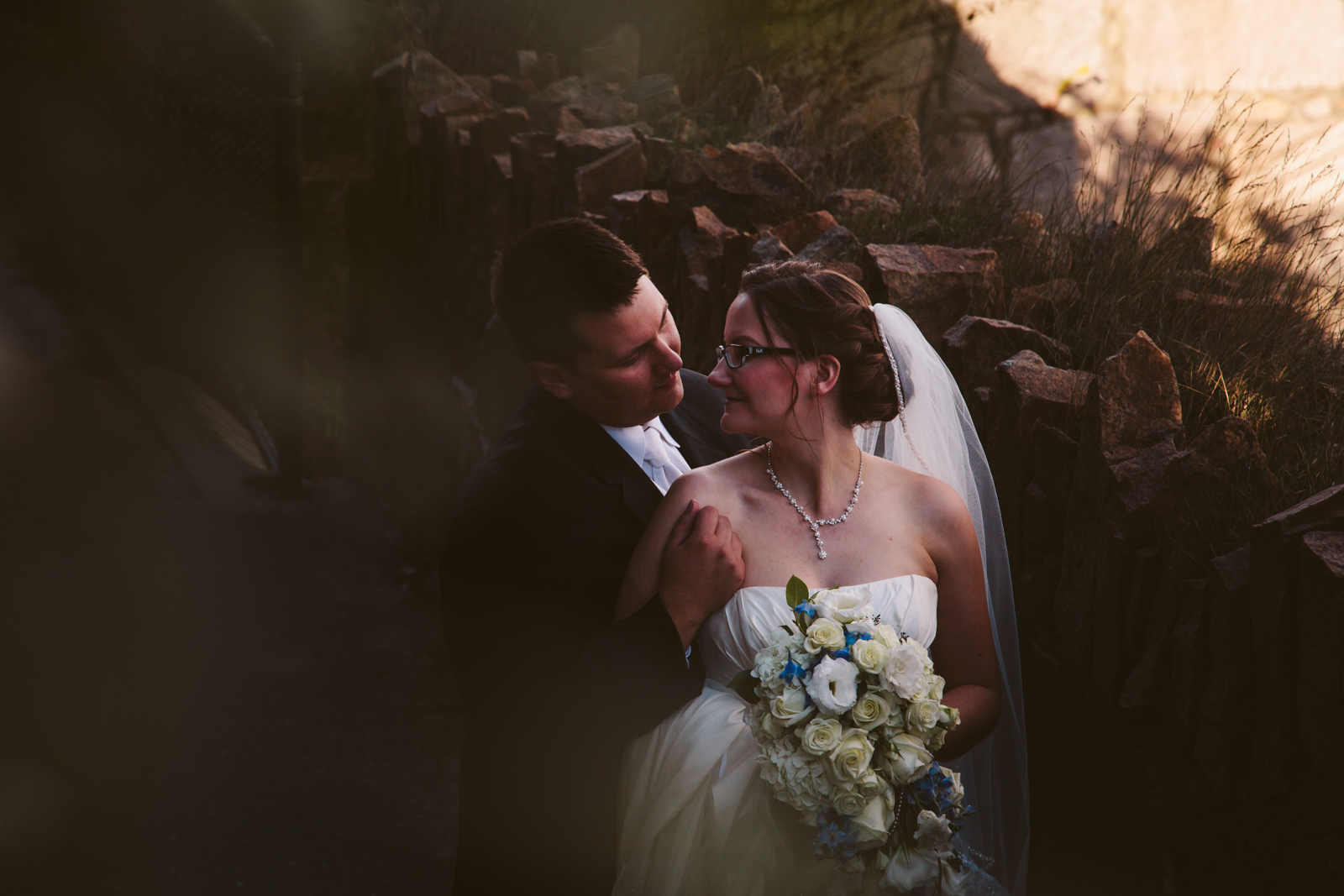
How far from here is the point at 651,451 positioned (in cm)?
254

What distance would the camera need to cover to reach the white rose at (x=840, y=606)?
1.76 meters

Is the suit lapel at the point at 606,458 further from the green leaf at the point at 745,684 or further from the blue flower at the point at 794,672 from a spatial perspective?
the blue flower at the point at 794,672

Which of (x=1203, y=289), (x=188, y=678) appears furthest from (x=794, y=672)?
(x=188, y=678)

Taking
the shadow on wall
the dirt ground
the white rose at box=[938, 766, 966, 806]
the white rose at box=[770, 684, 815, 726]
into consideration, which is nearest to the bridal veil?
the white rose at box=[938, 766, 966, 806]

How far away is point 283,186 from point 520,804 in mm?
4581

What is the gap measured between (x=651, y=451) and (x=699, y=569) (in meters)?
0.57

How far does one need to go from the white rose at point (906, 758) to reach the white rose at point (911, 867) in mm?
149

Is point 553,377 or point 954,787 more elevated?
point 553,377

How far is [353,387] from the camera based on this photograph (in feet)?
22.9

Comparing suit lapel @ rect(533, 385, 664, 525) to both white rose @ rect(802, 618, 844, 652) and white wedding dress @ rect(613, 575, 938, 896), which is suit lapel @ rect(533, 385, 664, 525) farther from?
white rose @ rect(802, 618, 844, 652)

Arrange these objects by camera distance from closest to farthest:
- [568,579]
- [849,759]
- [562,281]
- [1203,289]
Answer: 1. [849,759]
2. [568,579]
3. [562,281]
4. [1203,289]

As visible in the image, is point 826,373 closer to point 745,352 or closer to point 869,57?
point 745,352

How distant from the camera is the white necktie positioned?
99.6 inches

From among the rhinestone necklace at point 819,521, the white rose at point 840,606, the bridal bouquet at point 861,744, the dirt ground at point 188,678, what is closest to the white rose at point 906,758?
the bridal bouquet at point 861,744
